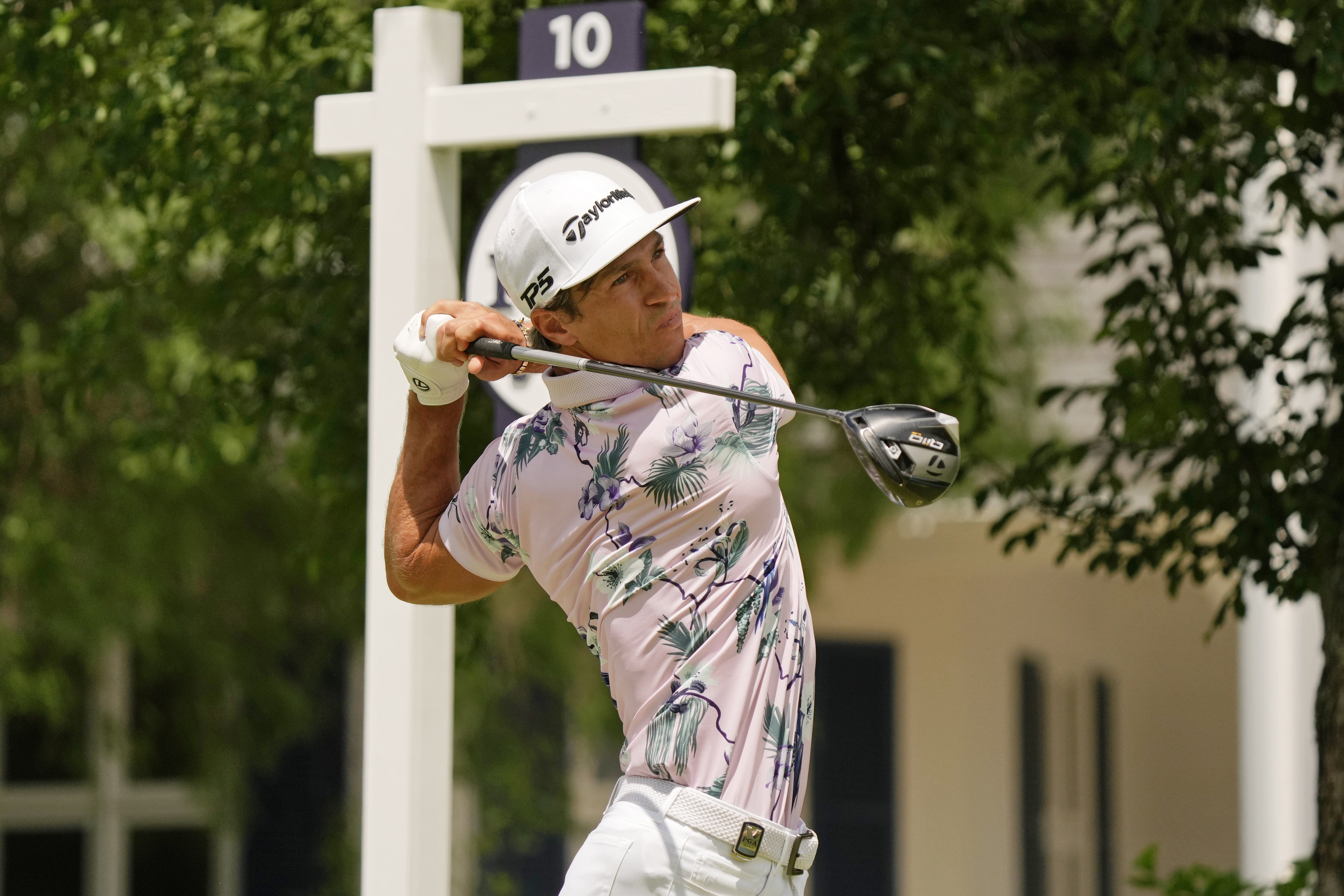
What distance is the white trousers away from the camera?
2.79 metres

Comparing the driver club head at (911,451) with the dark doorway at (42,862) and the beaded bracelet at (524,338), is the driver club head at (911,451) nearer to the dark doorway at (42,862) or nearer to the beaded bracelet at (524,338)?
the beaded bracelet at (524,338)

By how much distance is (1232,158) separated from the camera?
528 cm

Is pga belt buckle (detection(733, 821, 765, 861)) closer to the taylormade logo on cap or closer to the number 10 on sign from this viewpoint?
the taylormade logo on cap

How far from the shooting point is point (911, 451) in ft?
9.41

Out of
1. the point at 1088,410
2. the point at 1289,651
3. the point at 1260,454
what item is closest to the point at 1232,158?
the point at 1260,454

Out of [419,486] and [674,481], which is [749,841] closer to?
[674,481]

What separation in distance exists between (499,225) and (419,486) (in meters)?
0.95

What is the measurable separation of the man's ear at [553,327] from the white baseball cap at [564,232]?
0.02 metres

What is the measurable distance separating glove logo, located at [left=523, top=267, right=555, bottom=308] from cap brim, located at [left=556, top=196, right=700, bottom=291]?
0.03 m

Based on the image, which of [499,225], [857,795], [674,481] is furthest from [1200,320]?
[857,795]

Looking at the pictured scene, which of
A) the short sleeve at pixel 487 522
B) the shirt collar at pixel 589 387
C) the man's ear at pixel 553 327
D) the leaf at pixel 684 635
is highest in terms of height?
the man's ear at pixel 553 327

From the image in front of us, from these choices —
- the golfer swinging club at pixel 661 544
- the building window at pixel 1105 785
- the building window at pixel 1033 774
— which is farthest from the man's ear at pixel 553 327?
the building window at pixel 1105 785

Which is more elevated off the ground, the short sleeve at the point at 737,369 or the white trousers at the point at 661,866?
the short sleeve at the point at 737,369

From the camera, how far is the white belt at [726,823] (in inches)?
110
